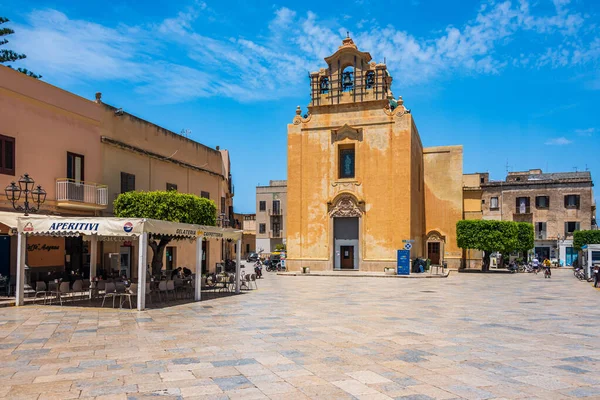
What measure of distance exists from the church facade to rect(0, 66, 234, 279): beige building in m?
11.7

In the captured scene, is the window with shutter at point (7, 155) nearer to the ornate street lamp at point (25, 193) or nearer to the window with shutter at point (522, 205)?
the ornate street lamp at point (25, 193)

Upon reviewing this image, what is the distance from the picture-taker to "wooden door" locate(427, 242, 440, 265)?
141ft

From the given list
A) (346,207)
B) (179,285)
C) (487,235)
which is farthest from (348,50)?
(179,285)

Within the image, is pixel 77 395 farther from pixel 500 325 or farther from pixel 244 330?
pixel 500 325

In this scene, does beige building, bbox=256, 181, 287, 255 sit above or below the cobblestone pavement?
above

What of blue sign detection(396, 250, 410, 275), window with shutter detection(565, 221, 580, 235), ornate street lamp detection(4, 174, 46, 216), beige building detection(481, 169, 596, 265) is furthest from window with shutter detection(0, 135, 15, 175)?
window with shutter detection(565, 221, 580, 235)

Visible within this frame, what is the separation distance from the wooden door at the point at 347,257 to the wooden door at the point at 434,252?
33.1ft

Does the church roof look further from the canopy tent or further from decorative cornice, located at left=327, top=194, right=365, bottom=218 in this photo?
the canopy tent

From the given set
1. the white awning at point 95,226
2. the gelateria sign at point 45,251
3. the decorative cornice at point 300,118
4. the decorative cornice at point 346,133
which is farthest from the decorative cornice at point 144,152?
the decorative cornice at point 346,133

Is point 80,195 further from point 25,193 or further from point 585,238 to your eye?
point 585,238

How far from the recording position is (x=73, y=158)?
68.0 ft

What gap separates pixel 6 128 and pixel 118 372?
44.0 feet

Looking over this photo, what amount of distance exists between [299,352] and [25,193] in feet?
36.9

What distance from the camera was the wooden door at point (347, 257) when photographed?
3625cm
